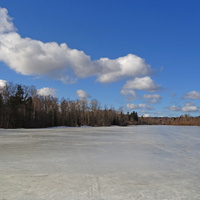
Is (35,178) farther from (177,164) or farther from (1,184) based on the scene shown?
(177,164)

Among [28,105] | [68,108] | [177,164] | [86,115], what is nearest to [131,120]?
[86,115]

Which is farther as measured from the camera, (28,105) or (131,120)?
(131,120)

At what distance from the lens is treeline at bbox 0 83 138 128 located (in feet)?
130

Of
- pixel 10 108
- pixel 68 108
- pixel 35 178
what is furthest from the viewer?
pixel 68 108

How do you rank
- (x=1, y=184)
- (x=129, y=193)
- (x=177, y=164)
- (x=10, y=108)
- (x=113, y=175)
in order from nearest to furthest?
(x=129, y=193)
(x=1, y=184)
(x=113, y=175)
(x=177, y=164)
(x=10, y=108)

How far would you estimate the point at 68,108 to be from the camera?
2566 inches

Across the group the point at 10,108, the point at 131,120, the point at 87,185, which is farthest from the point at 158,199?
the point at 131,120

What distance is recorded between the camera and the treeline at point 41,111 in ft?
130

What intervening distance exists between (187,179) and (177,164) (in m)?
1.65

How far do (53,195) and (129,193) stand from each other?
1.27 meters

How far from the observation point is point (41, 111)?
166 feet

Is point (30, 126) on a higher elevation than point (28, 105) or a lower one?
lower

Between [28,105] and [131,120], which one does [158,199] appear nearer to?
[28,105]

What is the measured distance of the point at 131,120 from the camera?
121 meters
